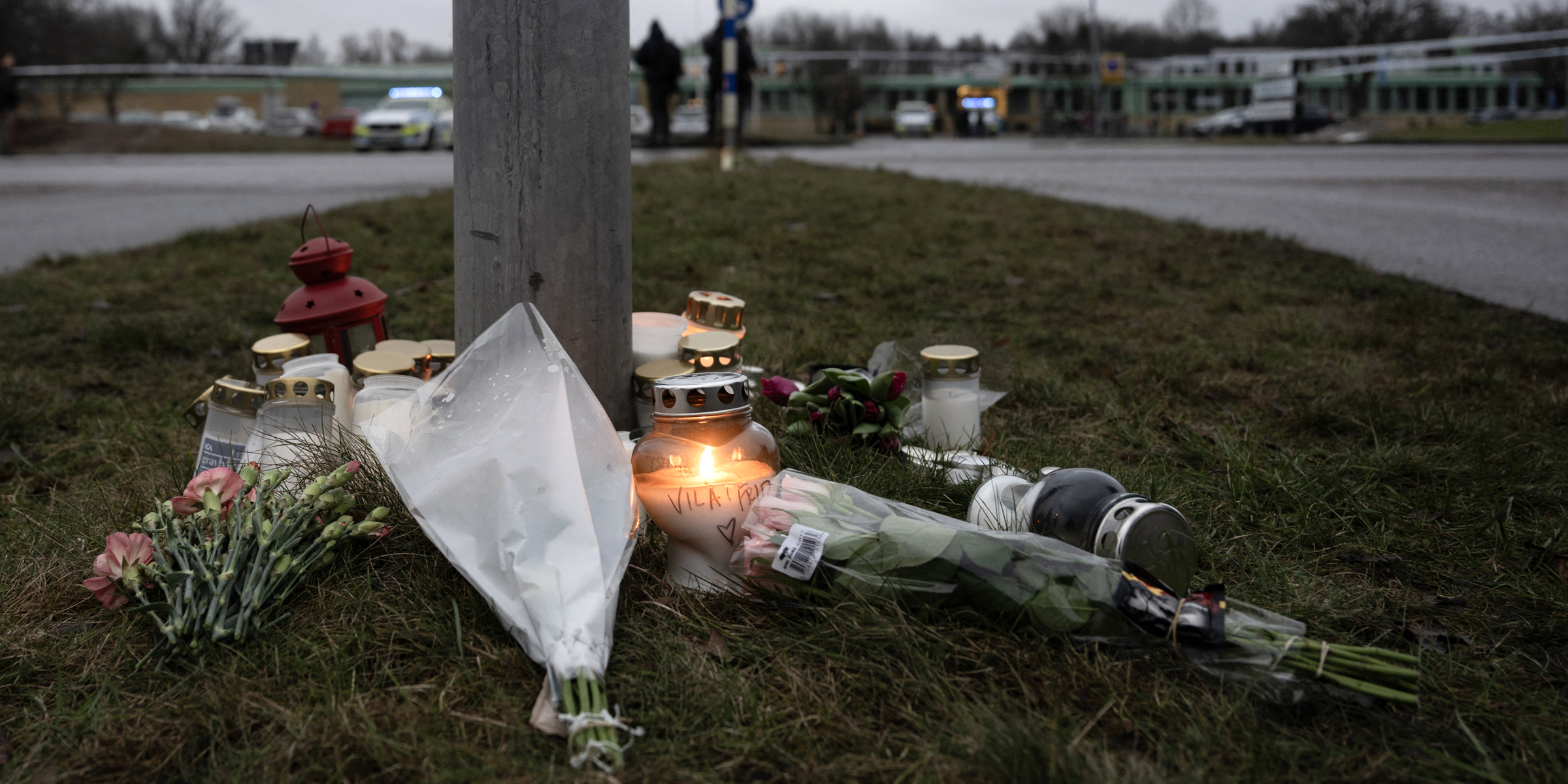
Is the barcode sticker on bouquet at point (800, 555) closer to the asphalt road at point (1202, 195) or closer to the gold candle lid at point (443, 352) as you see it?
the gold candle lid at point (443, 352)

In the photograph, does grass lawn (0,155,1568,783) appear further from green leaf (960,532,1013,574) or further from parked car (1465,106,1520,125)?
parked car (1465,106,1520,125)

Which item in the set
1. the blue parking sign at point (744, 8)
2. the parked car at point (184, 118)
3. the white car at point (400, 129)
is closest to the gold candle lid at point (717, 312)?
the blue parking sign at point (744, 8)

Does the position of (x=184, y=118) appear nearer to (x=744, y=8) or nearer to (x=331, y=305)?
(x=744, y=8)

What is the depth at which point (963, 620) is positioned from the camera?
1.48m

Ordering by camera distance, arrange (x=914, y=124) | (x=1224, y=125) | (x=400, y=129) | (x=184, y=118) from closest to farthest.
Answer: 1. (x=400, y=129)
2. (x=1224, y=125)
3. (x=914, y=124)
4. (x=184, y=118)

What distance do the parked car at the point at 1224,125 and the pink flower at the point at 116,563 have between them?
1868 inches

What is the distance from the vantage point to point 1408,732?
1.29 meters

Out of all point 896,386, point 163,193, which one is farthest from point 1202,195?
point 163,193

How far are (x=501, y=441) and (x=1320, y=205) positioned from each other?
26.1 ft

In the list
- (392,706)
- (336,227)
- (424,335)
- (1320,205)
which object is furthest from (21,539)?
(1320,205)

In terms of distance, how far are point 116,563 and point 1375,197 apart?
9.49m

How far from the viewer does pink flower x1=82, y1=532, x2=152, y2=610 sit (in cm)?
156

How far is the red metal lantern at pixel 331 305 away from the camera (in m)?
2.30

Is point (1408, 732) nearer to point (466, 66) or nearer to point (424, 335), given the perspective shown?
point (466, 66)
